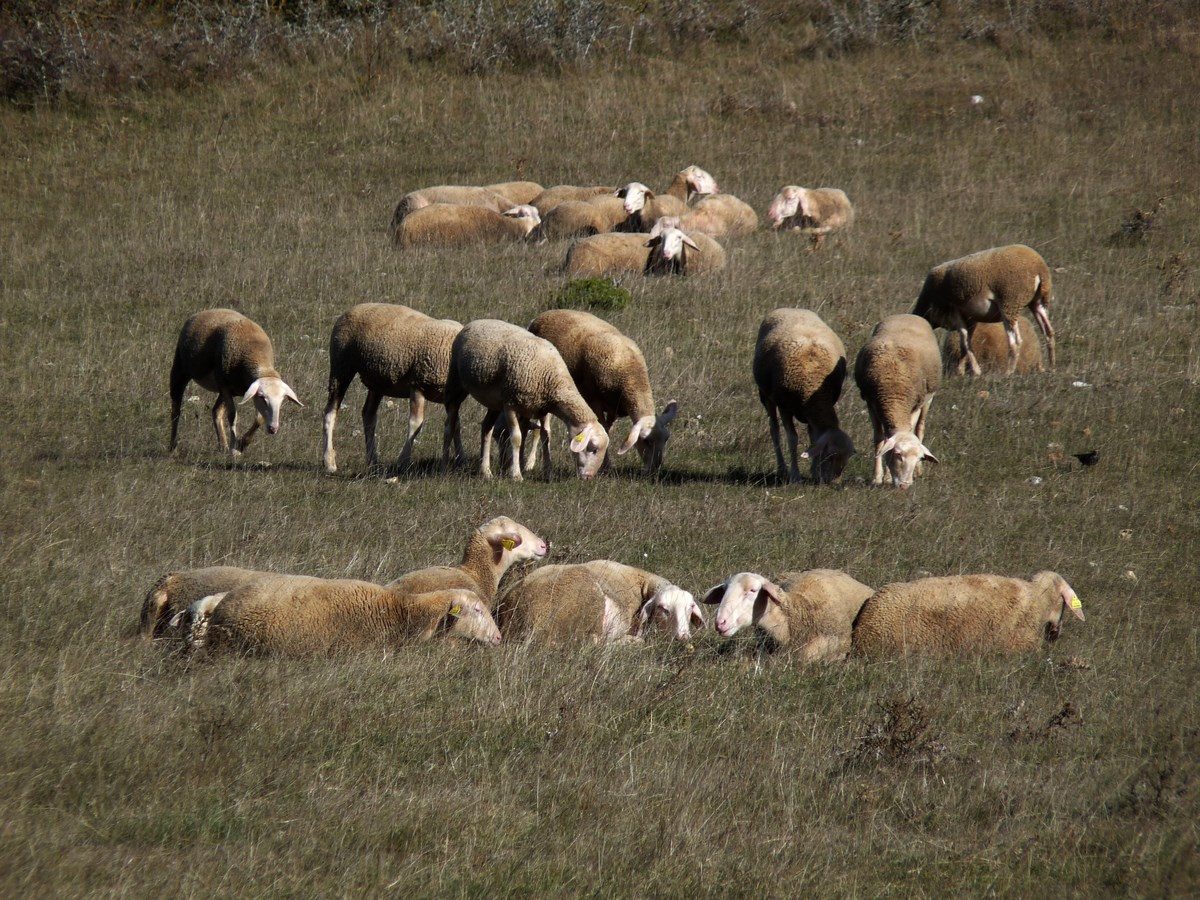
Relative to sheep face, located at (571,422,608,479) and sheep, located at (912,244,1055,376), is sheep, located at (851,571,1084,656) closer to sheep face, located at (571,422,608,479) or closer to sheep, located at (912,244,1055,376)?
sheep face, located at (571,422,608,479)

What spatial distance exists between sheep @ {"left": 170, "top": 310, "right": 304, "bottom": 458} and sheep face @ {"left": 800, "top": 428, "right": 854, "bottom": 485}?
15.7 feet

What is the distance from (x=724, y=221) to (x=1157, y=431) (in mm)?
11115

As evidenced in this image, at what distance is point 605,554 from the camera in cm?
962

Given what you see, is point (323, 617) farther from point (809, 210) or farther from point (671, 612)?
point (809, 210)

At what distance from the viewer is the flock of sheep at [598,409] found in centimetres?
729

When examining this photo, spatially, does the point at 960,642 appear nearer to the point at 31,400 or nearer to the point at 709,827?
the point at 709,827

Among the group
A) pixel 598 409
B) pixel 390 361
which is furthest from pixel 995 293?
pixel 390 361

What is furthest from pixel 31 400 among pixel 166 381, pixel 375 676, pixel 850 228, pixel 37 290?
pixel 850 228

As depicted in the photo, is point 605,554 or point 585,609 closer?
point 585,609

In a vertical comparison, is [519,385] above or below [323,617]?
above

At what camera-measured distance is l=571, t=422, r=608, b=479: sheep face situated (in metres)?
11.9

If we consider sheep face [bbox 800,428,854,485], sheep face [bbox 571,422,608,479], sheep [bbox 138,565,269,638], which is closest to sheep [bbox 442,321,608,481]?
sheep face [bbox 571,422,608,479]

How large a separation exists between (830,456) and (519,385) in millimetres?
2794

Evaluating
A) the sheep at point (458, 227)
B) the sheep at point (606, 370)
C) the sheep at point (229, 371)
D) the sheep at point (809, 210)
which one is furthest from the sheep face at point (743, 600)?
the sheep at point (809, 210)
